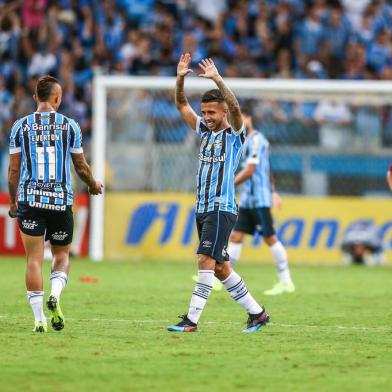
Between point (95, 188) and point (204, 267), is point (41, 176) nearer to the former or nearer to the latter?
point (95, 188)

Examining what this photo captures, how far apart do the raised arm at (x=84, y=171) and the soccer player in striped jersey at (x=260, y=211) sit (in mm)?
5291

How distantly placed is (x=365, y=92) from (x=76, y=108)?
6191mm

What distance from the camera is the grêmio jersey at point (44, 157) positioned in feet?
32.9

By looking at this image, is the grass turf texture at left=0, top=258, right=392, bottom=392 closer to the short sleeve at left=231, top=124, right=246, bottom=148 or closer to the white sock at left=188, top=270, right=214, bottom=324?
the white sock at left=188, top=270, right=214, bottom=324

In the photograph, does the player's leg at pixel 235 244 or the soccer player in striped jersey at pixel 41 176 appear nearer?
the soccer player in striped jersey at pixel 41 176

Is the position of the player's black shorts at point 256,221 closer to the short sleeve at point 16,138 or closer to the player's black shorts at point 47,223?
the player's black shorts at point 47,223

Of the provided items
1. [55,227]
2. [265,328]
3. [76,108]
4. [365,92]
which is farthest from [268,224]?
[76,108]

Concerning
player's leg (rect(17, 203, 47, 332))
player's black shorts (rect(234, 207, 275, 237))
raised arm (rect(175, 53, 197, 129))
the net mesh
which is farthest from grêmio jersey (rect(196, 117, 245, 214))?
the net mesh

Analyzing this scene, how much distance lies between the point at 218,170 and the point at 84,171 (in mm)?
1258

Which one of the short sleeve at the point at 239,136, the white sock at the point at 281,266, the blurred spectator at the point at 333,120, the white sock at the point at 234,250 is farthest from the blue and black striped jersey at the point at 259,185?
the blurred spectator at the point at 333,120

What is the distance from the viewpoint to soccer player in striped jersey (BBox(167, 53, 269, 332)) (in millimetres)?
10156

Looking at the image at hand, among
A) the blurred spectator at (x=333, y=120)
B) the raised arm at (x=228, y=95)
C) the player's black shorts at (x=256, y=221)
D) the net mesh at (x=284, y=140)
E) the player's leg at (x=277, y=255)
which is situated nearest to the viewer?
the raised arm at (x=228, y=95)

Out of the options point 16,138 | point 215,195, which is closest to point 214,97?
point 215,195

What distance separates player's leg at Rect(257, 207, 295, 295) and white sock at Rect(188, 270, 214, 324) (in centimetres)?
500
